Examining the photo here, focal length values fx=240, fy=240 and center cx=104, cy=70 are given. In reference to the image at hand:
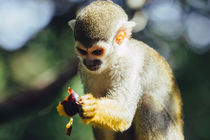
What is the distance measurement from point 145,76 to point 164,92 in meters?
0.40

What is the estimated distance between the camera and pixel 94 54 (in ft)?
9.09

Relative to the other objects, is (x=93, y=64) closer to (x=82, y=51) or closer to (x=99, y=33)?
(x=82, y=51)

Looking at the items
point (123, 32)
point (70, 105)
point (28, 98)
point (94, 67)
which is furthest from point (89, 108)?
point (28, 98)

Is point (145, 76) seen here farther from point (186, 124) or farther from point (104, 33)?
point (186, 124)

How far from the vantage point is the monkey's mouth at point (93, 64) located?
9.15 feet

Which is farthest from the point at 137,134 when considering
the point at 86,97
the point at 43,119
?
the point at 43,119

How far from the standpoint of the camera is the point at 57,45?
320 inches

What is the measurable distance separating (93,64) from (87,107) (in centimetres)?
59

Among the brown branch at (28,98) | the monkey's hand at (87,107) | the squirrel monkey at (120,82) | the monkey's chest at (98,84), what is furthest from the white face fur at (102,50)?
the brown branch at (28,98)

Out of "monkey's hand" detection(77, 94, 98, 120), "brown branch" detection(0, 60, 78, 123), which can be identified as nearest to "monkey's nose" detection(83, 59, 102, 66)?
"monkey's hand" detection(77, 94, 98, 120)

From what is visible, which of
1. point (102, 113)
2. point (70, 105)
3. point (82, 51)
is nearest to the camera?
point (70, 105)

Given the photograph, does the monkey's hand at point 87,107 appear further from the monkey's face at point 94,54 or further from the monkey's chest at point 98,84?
the monkey's chest at point 98,84

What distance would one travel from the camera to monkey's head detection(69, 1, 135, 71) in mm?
2678

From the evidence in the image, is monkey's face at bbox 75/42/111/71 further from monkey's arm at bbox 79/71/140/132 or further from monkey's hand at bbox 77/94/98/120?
monkey's hand at bbox 77/94/98/120
